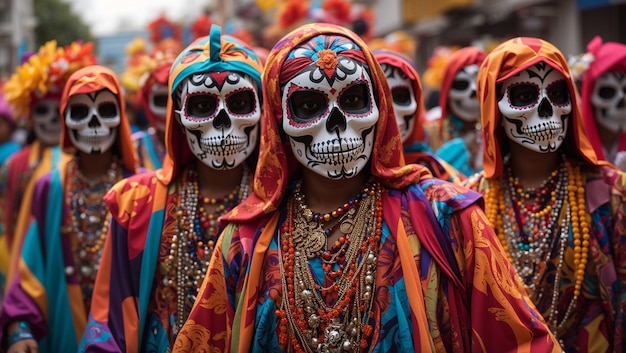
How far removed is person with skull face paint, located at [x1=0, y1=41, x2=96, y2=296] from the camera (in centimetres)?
574

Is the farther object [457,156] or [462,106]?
[462,106]

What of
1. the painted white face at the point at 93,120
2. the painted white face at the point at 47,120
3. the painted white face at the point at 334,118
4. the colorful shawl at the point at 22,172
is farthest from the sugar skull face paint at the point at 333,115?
the painted white face at the point at 47,120

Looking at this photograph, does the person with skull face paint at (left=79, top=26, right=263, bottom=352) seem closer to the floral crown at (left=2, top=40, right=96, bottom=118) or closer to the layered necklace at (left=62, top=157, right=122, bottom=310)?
the layered necklace at (left=62, top=157, right=122, bottom=310)

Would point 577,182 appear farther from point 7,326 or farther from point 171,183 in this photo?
point 7,326

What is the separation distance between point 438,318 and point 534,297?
898mm

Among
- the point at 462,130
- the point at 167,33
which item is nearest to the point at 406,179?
the point at 462,130

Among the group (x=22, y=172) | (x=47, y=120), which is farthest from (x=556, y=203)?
(x=22, y=172)

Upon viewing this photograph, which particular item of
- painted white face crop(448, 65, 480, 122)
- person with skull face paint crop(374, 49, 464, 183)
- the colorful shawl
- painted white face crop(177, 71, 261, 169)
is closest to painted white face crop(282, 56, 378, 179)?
painted white face crop(177, 71, 261, 169)

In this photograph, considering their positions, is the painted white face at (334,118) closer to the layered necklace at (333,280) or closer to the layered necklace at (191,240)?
the layered necklace at (333,280)

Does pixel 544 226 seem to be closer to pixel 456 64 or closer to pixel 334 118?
pixel 334 118

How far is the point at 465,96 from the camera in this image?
6250 millimetres

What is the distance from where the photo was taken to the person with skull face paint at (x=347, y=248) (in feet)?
9.61

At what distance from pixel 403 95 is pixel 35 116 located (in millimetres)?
3099

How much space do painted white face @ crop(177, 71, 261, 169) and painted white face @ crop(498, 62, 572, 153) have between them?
1143mm
